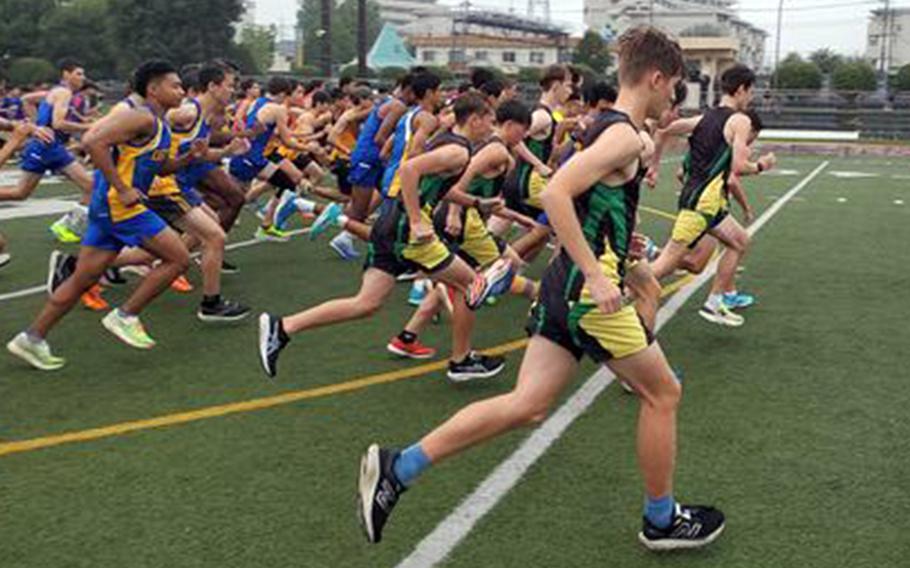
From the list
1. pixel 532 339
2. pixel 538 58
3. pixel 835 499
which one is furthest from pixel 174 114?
pixel 538 58

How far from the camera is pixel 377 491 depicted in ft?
12.8

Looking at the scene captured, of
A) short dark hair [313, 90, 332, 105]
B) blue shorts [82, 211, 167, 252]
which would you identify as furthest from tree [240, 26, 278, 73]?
blue shorts [82, 211, 167, 252]

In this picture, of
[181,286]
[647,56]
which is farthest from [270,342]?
[181,286]

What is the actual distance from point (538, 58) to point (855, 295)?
360ft

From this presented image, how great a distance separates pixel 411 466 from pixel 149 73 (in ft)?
13.4

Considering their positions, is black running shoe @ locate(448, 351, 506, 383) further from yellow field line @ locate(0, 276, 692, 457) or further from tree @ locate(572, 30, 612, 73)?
tree @ locate(572, 30, 612, 73)

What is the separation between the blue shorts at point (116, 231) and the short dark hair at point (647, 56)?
4171 mm

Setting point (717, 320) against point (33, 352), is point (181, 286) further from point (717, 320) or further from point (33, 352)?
point (717, 320)

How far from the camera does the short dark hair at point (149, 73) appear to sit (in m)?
6.79

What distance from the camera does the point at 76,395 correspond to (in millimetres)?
6133

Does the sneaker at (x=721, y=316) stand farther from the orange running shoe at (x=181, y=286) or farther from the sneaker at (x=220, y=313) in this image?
the orange running shoe at (x=181, y=286)

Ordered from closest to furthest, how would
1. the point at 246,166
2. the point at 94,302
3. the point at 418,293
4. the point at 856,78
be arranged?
the point at 94,302 → the point at 418,293 → the point at 246,166 → the point at 856,78

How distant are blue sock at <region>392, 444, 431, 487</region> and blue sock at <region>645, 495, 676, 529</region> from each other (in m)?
0.93

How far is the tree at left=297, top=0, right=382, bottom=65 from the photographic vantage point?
13050 centimetres
